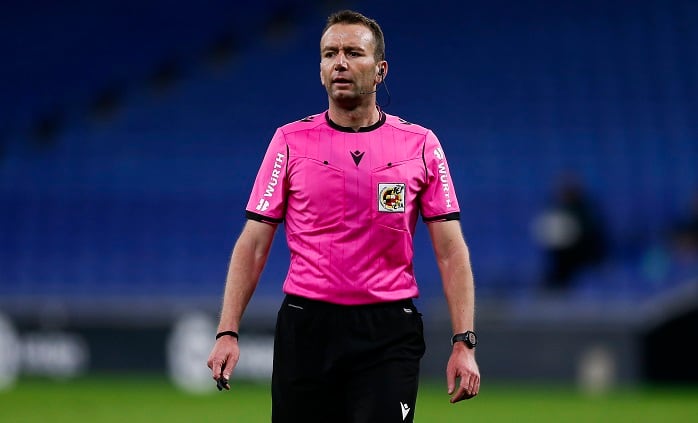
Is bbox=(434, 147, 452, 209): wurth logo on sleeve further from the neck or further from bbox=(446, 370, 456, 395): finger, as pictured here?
bbox=(446, 370, 456, 395): finger

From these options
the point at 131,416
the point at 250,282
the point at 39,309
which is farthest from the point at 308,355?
the point at 39,309

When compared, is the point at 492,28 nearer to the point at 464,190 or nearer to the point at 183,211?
the point at 464,190

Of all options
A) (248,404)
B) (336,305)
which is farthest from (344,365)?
(248,404)

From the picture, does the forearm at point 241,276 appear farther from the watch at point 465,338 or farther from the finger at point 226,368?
the watch at point 465,338

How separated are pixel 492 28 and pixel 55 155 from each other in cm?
580

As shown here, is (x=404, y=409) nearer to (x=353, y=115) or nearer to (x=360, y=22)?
(x=353, y=115)

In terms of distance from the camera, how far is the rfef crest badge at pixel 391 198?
16.3 feet

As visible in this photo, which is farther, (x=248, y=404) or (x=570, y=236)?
(x=570, y=236)

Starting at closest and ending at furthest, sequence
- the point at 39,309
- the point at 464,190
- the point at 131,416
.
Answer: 1. the point at 131,416
2. the point at 39,309
3. the point at 464,190

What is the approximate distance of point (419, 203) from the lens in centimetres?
511

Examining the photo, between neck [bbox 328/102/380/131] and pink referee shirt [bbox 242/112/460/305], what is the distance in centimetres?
3

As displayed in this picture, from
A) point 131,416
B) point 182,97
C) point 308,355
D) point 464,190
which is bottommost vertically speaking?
point 131,416

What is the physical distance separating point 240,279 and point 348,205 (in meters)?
0.47

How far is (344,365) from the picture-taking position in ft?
15.9
